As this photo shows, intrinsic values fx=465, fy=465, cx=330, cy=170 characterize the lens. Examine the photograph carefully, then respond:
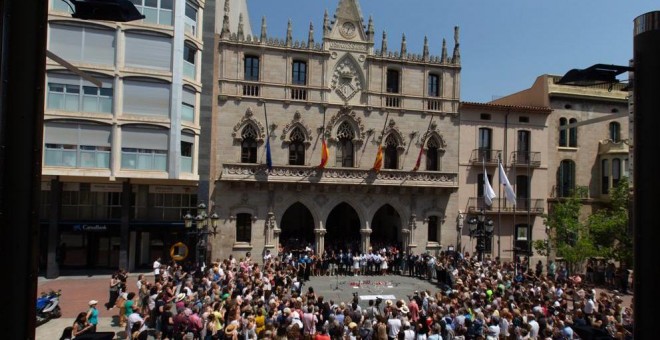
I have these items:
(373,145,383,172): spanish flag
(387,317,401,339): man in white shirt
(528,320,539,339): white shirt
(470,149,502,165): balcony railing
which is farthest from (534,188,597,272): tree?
(387,317,401,339): man in white shirt

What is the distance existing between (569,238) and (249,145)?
2203cm

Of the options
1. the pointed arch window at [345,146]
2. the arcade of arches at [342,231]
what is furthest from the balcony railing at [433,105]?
the arcade of arches at [342,231]

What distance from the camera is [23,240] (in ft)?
10.4

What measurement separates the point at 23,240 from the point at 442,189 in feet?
104

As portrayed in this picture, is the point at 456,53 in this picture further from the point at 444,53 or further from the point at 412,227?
the point at 412,227

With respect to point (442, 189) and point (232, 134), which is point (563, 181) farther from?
point (232, 134)

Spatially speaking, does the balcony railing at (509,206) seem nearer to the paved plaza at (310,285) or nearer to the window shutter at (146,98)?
the paved plaza at (310,285)

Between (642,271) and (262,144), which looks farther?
(262,144)

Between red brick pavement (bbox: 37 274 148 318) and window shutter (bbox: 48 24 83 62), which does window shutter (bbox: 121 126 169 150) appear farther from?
red brick pavement (bbox: 37 274 148 318)

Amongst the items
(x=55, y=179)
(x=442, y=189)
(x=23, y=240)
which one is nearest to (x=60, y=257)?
(x=55, y=179)

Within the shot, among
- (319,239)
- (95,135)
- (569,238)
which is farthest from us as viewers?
(319,239)

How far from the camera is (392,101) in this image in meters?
33.4

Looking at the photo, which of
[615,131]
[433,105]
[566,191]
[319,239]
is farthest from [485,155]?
[319,239]

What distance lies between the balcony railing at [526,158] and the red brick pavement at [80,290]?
26415mm
